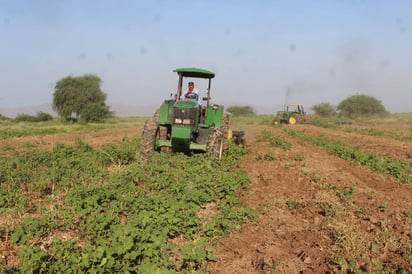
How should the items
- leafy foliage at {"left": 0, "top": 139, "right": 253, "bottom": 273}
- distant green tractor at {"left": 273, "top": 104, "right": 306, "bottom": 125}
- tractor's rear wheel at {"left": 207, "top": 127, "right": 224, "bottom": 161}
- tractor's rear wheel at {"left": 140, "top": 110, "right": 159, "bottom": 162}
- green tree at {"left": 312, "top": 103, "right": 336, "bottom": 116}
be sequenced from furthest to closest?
green tree at {"left": 312, "top": 103, "right": 336, "bottom": 116}, distant green tractor at {"left": 273, "top": 104, "right": 306, "bottom": 125}, tractor's rear wheel at {"left": 207, "top": 127, "right": 224, "bottom": 161}, tractor's rear wheel at {"left": 140, "top": 110, "right": 159, "bottom": 162}, leafy foliage at {"left": 0, "top": 139, "right": 253, "bottom": 273}

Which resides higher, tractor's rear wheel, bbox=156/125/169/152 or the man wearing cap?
the man wearing cap

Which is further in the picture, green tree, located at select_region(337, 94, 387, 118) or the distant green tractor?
green tree, located at select_region(337, 94, 387, 118)

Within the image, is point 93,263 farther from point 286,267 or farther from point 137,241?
point 286,267

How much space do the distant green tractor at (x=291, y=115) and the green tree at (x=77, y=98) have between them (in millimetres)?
18372

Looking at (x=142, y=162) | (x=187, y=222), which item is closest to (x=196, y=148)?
(x=142, y=162)

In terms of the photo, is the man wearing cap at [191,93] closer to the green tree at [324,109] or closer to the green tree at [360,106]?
the green tree at [324,109]

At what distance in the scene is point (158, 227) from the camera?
13.4ft

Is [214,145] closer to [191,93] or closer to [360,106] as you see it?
[191,93]

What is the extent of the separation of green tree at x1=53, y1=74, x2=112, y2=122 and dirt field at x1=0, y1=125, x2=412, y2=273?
30.3m

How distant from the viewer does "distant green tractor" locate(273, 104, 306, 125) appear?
2739 cm

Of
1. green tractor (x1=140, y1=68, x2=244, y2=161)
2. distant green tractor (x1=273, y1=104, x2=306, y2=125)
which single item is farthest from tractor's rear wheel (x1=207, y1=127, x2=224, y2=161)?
distant green tractor (x1=273, y1=104, x2=306, y2=125)

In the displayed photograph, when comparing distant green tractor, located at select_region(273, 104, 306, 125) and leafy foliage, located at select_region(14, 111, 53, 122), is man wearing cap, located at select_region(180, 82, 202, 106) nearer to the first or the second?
distant green tractor, located at select_region(273, 104, 306, 125)

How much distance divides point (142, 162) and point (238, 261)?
4.18 meters

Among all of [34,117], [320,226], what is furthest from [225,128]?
[34,117]
